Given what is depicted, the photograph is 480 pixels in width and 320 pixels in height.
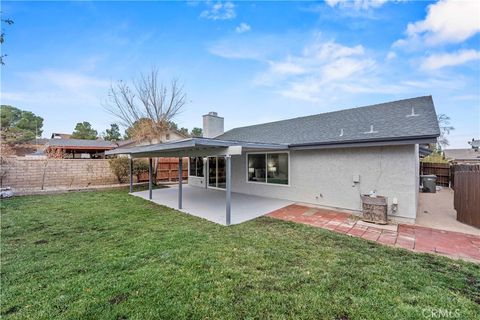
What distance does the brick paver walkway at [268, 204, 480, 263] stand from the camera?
4327mm

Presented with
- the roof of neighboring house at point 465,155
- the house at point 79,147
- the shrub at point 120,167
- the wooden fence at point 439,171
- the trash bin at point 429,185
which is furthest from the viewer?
the roof of neighboring house at point 465,155

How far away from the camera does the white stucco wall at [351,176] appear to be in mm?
6160

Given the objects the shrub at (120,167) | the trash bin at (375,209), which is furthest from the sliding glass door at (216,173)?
the trash bin at (375,209)

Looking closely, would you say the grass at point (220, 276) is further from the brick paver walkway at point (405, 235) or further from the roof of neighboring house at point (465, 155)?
the roof of neighboring house at point (465, 155)

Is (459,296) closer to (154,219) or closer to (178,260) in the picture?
(178,260)

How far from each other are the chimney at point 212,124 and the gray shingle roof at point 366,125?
420 cm

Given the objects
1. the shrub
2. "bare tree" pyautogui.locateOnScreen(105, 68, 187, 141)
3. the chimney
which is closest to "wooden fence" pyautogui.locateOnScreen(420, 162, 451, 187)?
the chimney

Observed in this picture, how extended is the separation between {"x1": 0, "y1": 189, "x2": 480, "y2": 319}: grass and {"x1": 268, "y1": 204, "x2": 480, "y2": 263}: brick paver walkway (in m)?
0.51

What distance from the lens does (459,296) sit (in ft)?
9.19

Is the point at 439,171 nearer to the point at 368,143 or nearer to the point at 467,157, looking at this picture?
the point at 368,143

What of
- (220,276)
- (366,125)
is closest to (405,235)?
(366,125)

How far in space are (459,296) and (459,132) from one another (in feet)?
109

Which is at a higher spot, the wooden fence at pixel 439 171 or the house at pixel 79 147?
the house at pixel 79 147

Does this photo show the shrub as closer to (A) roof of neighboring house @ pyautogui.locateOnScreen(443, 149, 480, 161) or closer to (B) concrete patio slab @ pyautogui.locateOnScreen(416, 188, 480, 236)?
(B) concrete patio slab @ pyautogui.locateOnScreen(416, 188, 480, 236)
